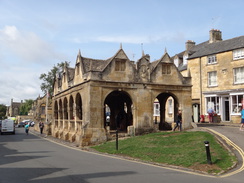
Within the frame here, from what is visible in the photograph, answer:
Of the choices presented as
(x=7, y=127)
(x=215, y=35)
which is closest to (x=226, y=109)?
(x=215, y=35)

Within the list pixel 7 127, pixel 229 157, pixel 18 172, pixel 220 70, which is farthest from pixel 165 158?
pixel 7 127

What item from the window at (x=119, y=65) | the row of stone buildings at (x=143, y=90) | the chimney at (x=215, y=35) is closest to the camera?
the row of stone buildings at (x=143, y=90)

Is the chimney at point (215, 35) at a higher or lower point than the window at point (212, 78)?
higher

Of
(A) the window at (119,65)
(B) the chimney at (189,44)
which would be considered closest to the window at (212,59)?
(B) the chimney at (189,44)

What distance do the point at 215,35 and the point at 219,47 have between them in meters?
4.25

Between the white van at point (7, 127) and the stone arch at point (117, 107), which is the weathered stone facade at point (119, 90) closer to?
the stone arch at point (117, 107)

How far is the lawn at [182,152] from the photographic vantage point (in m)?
11.1

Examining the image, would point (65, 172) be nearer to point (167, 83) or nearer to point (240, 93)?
point (167, 83)

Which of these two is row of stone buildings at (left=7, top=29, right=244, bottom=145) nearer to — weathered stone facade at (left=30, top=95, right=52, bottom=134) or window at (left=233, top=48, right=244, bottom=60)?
window at (left=233, top=48, right=244, bottom=60)

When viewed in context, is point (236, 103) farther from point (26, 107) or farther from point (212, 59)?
point (26, 107)

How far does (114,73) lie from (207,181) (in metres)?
14.8

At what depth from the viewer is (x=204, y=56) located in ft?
114

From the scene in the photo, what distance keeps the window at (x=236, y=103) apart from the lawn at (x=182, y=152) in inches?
601

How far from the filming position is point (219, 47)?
33906mm
